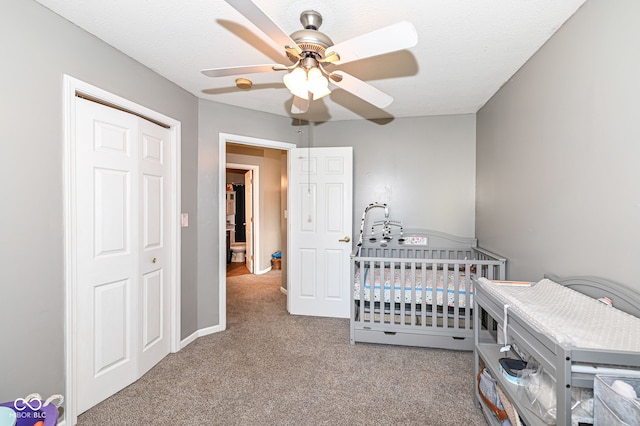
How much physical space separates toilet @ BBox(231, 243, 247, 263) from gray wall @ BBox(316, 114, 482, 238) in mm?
3697

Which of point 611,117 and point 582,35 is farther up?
point 582,35

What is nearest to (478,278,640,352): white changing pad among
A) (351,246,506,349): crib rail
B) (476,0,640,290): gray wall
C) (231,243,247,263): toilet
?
(476,0,640,290): gray wall

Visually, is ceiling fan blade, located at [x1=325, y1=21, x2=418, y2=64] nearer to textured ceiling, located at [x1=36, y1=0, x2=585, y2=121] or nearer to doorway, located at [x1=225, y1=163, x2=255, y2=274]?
textured ceiling, located at [x1=36, y1=0, x2=585, y2=121]

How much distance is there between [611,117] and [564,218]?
1.92 ft

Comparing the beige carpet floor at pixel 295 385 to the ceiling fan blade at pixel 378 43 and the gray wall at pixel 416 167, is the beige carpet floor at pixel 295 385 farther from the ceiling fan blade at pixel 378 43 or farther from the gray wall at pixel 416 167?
the ceiling fan blade at pixel 378 43

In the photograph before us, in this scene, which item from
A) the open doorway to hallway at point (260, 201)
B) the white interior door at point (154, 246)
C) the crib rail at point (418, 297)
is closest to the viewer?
the white interior door at point (154, 246)

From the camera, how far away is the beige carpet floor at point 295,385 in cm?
182

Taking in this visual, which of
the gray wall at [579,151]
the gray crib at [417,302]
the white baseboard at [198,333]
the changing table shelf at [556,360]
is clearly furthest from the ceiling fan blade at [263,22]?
Result: the white baseboard at [198,333]

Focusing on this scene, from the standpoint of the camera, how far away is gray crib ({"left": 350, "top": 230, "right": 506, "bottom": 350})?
261cm

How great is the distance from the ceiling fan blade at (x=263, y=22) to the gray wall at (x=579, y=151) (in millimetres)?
1421

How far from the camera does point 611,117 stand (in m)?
1.33

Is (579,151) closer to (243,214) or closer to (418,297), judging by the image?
(418,297)

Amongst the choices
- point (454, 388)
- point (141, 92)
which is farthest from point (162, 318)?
point (454, 388)

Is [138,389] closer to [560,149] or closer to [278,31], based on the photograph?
[278,31]
